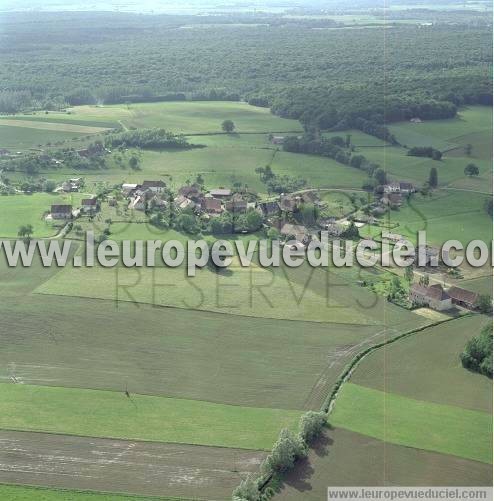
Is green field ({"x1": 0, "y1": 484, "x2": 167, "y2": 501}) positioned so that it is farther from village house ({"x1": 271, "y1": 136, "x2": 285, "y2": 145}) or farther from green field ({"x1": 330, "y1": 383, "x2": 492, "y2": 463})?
village house ({"x1": 271, "y1": 136, "x2": 285, "y2": 145})

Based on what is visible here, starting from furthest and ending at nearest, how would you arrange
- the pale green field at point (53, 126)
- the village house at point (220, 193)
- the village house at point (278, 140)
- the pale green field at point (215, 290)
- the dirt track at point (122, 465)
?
the pale green field at point (53, 126), the village house at point (278, 140), the village house at point (220, 193), the pale green field at point (215, 290), the dirt track at point (122, 465)

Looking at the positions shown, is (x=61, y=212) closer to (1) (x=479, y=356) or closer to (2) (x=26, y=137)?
(2) (x=26, y=137)

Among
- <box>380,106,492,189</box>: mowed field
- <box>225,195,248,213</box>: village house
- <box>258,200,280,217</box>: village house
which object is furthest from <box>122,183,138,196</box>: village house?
→ <box>380,106,492,189</box>: mowed field

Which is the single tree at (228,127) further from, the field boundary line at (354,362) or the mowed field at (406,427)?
the mowed field at (406,427)

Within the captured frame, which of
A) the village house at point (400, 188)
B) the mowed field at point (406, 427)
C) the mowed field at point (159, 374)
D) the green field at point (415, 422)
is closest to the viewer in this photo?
the mowed field at point (406, 427)

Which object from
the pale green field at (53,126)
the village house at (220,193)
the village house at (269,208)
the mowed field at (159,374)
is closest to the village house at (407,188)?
the village house at (269,208)

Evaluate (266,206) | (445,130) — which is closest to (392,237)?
(266,206)

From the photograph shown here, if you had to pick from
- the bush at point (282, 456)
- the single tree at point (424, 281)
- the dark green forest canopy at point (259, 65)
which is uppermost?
the dark green forest canopy at point (259, 65)
